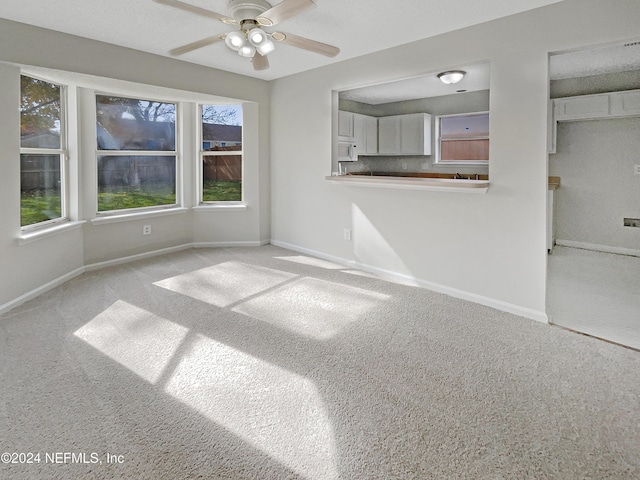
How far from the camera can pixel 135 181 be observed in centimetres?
496

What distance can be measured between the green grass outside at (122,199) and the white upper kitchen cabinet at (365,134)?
88.4 inches

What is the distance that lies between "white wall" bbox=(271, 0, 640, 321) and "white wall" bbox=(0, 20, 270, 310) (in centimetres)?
86

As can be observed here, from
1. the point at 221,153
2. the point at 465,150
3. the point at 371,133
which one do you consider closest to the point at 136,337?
the point at 221,153

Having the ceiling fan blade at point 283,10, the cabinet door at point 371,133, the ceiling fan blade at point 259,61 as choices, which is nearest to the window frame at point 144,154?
the ceiling fan blade at point 259,61

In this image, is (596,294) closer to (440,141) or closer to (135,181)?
(440,141)

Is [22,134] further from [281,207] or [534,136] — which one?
[534,136]

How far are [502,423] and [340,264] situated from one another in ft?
9.91

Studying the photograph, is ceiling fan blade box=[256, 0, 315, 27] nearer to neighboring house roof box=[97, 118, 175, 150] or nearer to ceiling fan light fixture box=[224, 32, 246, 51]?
ceiling fan light fixture box=[224, 32, 246, 51]

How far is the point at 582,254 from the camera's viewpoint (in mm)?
5160

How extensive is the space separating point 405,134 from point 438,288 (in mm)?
3797

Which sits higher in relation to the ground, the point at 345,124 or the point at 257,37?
the point at 345,124

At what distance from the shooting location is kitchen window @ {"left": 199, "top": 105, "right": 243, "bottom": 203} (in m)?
5.45

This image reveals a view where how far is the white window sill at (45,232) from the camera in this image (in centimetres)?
341

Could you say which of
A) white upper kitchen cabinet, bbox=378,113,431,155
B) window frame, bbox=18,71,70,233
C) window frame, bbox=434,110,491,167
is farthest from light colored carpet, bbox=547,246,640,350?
window frame, bbox=18,71,70,233
